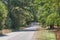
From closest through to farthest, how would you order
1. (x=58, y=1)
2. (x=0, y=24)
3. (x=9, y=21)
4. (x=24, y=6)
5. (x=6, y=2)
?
(x=58, y=1), (x=0, y=24), (x=9, y=21), (x=6, y=2), (x=24, y=6)

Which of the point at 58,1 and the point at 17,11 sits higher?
the point at 58,1

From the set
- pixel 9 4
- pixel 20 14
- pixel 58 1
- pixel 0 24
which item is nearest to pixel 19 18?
pixel 20 14

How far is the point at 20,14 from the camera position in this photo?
2926 inches

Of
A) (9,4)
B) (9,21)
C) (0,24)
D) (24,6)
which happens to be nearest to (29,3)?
(24,6)

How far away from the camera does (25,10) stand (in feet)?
268

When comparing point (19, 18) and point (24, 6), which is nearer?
point (19, 18)

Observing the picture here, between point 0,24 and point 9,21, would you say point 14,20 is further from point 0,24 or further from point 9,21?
point 0,24

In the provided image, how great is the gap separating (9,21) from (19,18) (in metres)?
5.00

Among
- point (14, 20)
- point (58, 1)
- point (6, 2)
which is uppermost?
point (58, 1)

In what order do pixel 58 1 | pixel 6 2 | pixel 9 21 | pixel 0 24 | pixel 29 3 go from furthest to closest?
pixel 29 3 → pixel 6 2 → pixel 9 21 → pixel 0 24 → pixel 58 1

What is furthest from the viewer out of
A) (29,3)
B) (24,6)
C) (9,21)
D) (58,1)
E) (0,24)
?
(29,3)

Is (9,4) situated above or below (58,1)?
below

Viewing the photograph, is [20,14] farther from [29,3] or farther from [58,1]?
[58,1]

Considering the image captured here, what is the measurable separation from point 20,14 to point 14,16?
2136mm
